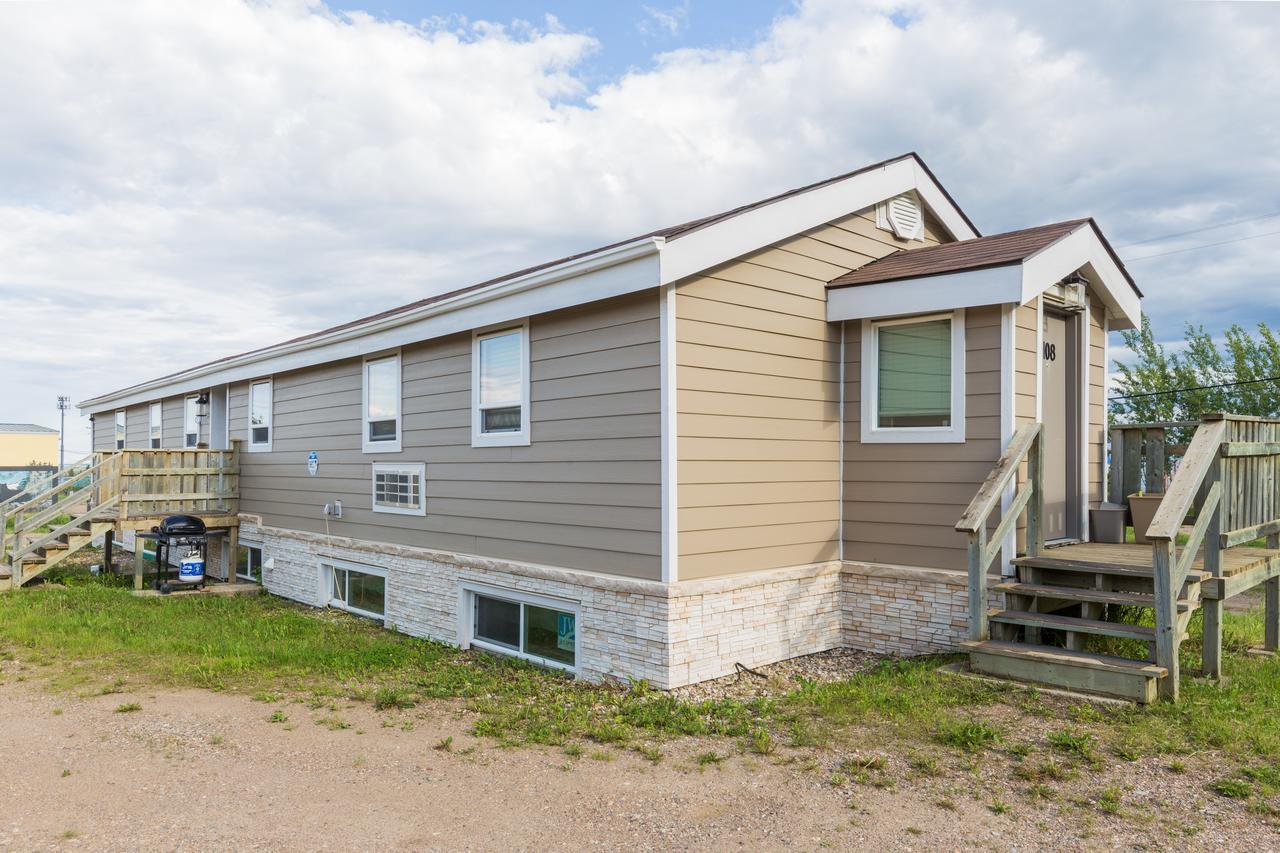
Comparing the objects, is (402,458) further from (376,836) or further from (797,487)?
(376,836)

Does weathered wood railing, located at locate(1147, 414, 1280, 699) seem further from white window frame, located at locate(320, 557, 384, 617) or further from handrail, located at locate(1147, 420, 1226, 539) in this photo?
white window frame, located at locate(320, 557, 384, 617)

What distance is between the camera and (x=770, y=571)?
7137 millimetres

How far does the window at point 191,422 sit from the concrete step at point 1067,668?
47.4ft

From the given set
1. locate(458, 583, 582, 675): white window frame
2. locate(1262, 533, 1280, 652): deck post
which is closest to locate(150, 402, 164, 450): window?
locate(458, 583, 582, 675): white window frame

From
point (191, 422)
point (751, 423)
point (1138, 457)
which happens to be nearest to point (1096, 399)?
point (1138, 457)

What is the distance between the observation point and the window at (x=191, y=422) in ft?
50.2

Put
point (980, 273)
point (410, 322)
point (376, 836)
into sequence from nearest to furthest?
point (376, 836) → point (980, 273) → point (410, 322)

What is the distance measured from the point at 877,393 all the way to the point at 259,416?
34.5ft

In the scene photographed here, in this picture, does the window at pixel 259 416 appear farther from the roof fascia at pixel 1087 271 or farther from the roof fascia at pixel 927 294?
the roof fascia at pixel 1087 271

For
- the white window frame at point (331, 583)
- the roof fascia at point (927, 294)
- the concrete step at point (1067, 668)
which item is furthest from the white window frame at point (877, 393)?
the white window frame at point (331, 583)

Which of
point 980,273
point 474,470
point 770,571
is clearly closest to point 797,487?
point 770,571

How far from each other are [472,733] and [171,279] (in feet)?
71.0

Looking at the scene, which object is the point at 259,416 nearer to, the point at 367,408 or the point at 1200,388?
the point at 367,408

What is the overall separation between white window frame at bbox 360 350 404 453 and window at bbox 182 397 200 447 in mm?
6493
